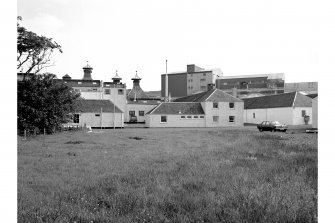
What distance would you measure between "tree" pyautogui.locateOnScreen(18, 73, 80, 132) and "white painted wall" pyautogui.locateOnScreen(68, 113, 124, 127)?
1376 centimetres

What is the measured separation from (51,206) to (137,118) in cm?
5289

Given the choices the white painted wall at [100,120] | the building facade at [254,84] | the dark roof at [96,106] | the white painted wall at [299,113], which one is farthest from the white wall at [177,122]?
the white painted wall at [299,113]

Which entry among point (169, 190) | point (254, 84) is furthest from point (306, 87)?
point (169, 190)

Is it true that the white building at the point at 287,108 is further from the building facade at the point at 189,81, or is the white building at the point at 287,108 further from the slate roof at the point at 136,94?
the building facade at the point at 189,81

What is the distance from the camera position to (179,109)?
46281mm

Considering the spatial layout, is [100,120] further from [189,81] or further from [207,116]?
[189,81]

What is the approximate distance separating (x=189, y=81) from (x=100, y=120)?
141 ft

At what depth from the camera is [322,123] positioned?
3662 mm

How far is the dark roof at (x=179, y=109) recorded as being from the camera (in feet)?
149

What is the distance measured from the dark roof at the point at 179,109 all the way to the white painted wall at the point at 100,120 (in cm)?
566

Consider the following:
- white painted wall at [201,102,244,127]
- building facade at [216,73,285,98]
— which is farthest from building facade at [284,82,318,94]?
white painted wall at [201,102,244,127]
